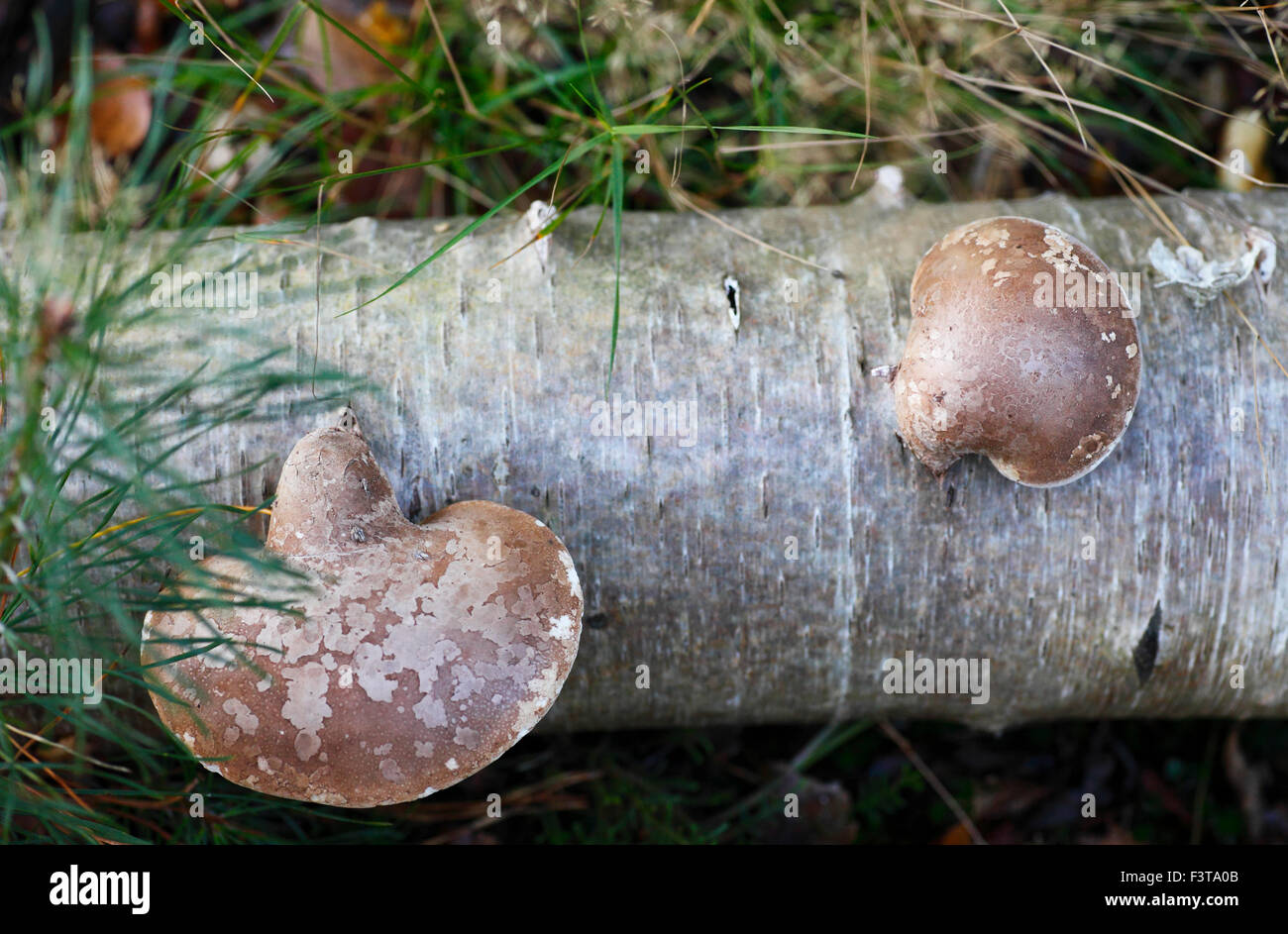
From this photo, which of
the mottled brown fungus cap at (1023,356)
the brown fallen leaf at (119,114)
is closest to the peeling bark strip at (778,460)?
the mottled brown fungus cap at (1023,356)

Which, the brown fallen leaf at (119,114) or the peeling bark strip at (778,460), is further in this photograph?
the brown fallen leaf at (119,114)

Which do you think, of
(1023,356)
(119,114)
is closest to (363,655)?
(1023,356)

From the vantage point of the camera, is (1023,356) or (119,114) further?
(119,114)

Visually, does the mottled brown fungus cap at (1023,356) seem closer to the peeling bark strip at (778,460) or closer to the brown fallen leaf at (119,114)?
the peeling bark strip at (778,460)

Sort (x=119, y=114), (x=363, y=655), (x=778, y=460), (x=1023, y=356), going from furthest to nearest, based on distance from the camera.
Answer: (x=119, y=114), (x=778, y=460), (x=1023, y=356), (x=363, y=655)

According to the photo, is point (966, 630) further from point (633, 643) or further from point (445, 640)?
point (445, 640)

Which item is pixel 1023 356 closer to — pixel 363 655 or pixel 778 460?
pixel 778 460
